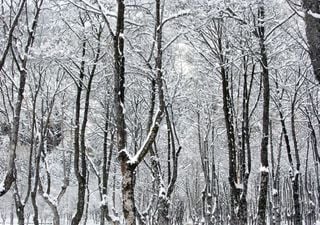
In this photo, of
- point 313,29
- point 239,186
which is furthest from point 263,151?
point 313,29

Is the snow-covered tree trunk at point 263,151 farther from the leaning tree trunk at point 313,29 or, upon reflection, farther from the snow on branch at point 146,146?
the leaning tree trunk at point 313,29

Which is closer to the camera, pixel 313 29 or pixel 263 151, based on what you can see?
pixel 313 29

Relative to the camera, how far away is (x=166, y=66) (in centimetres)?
2159

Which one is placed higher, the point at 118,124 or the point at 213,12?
the point at 213,12

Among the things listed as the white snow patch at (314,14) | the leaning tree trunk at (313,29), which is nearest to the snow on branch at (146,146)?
the leaning tree trunk at (313,29)

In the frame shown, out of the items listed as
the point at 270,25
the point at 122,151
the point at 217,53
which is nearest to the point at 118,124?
the point at 122,151

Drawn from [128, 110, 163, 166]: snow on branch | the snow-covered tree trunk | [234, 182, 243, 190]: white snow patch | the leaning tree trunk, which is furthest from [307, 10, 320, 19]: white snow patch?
[234, 182, 243, 190]: white snow patch

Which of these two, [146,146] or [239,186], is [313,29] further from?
[239,186]

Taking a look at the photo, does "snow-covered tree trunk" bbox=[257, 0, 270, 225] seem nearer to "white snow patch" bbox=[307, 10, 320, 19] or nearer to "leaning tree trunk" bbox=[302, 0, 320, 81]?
"leaning tree trunk" bbox=[302, 0, 320, 81]

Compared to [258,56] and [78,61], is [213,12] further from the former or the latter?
[78,61]

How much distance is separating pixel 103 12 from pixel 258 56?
5425mm

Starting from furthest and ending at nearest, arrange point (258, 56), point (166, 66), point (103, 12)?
point (166, 66) → point (258, 56) → point (103, 12)

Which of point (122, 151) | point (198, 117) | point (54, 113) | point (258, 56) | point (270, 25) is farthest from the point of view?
point (198, 117)

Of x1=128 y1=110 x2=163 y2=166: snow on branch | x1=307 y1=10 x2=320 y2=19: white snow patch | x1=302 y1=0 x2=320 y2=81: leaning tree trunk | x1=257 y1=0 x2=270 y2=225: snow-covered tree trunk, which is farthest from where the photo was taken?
x1=257 y1=0 x2=270 y2=225: snow-covered tree trunk
